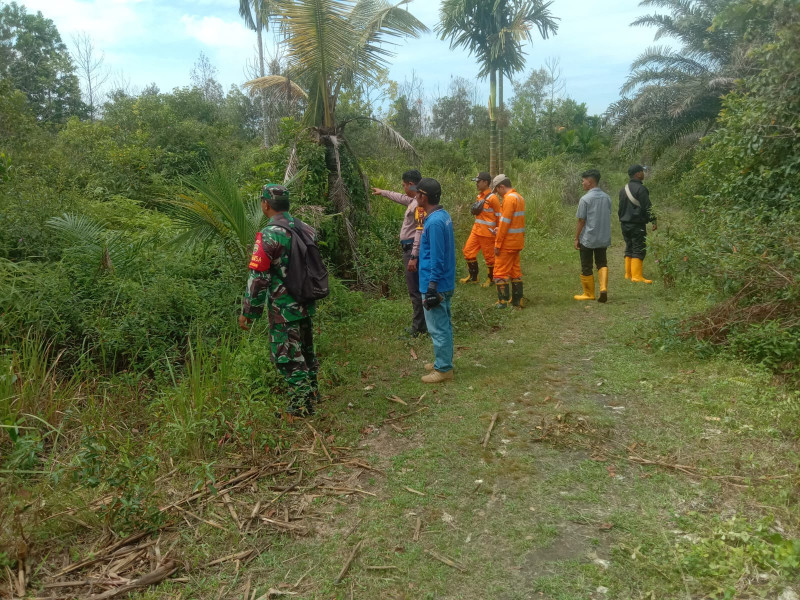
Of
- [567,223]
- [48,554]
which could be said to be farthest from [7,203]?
[567,223]

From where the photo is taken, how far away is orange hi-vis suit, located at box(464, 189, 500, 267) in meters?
9.20

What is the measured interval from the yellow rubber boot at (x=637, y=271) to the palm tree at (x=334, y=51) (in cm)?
480

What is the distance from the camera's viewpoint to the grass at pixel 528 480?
2955 millimetres

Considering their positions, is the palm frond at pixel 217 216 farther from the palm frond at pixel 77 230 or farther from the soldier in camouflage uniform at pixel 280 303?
the soldier in camouflage uniform at pixel 280 303

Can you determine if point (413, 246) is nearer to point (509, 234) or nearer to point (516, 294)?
point (509, 234)

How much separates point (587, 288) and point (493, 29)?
15.5m

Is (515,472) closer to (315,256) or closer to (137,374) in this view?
(315,256)

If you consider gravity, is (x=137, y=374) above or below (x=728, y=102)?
below

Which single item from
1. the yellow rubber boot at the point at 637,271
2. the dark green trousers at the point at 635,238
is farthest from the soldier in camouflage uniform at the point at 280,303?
the yellow rubber boot at the point at 637,271

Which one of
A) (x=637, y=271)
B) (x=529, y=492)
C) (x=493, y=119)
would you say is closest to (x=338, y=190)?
(x=637, y=271)

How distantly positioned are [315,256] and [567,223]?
41.9 ft

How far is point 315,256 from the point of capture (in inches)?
200

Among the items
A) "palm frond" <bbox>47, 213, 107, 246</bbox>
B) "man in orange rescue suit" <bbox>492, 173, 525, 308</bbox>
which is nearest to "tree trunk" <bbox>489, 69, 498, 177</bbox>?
"man in orange rescue suit" <bbox>492, 173, 525, 308</bbox>

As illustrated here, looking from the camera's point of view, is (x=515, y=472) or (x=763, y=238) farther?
(x=763, y=238)
